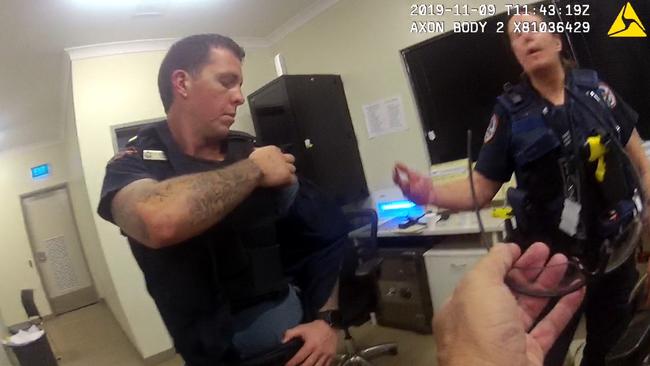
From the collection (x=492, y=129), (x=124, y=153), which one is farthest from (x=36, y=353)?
(x=492, y=129)

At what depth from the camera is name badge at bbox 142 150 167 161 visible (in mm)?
298

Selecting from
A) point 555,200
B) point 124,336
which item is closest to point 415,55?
point 555,200

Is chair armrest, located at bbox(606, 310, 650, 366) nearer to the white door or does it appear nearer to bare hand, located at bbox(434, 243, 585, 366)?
bare hand, located at bbox(434, 243, 585, 366)

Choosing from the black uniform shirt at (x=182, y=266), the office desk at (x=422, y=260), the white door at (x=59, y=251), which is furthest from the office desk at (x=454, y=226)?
the white door at (x=59, y=251)

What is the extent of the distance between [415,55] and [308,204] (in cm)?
33

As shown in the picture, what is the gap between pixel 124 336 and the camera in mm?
525

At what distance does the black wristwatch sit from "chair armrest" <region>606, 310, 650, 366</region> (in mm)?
283

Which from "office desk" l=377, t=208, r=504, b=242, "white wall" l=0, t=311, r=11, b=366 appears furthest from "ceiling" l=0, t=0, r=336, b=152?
"office desk" l=377, t=208, r=504, b=242

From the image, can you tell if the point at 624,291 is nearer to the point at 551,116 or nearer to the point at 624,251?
the point at 624,251

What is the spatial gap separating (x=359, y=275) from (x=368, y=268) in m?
0.02

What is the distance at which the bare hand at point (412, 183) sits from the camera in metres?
0.35

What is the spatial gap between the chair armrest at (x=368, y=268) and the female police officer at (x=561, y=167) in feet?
0.51

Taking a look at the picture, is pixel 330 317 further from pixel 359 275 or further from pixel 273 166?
pixel 273 166

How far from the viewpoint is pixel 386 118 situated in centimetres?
51
